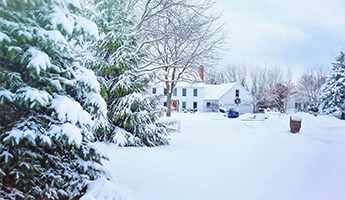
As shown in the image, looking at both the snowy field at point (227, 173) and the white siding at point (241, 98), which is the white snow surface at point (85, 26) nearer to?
the snowy field at point (227, 173)

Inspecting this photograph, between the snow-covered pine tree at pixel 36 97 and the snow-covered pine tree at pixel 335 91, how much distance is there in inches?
457

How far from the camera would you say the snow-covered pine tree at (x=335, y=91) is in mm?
11281

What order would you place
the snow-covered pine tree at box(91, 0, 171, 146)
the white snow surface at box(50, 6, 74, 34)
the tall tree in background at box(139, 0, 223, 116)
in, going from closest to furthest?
the white snow surface at box(50, 6, 74, 34), the snow-covered pine tree at box(91, 0, 171, 146), the tall tree in background at box(139, 0, 223, 116)

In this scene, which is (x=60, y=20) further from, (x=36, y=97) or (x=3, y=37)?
(x=36, y=97)

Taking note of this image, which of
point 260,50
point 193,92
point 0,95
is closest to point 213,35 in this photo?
point 260,50

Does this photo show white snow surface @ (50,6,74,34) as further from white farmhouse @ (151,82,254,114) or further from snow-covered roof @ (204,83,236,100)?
snow-covered roof @ (204,83,236,100)

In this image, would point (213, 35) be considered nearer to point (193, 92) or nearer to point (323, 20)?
point (323, 20)

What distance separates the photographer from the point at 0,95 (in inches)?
64.6

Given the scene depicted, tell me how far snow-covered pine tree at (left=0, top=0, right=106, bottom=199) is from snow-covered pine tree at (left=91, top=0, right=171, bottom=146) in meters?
2.99

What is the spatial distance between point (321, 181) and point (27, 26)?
3.40 meters

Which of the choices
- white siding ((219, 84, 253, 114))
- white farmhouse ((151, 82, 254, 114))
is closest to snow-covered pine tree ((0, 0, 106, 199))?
white farmhouse ((151, 82, 254, 114))

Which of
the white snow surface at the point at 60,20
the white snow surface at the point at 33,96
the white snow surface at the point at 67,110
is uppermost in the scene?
the white snow surface at the point at 60,20

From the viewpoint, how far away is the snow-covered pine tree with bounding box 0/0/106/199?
5.48 ft

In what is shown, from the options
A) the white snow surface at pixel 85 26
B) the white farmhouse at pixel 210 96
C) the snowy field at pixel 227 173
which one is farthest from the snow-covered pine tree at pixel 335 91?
the white snow surface at pixel 85 26
